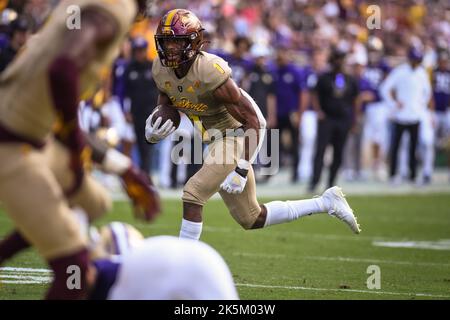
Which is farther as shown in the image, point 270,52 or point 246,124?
point 270,52

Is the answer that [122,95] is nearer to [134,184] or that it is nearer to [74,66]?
[134,184]

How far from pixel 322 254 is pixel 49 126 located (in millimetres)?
4582

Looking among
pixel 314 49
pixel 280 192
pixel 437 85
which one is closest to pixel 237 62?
pixel 280 192

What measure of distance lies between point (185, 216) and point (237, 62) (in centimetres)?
813

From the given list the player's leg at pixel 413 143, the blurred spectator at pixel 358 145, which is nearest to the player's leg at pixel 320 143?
the player's leg at pixel 413 143

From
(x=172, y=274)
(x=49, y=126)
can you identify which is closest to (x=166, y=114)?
(x=49, y=126)

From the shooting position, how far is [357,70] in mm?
15359

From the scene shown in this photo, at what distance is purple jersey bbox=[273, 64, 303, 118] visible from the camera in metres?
15.9

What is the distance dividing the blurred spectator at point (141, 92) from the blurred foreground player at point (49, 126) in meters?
9.11

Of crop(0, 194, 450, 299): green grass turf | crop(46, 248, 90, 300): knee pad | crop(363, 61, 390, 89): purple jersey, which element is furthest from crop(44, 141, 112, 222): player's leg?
crop(363, 61, 390, 89): purple jersey

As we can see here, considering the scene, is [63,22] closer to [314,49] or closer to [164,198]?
[164,198]

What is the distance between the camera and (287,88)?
15852mm
